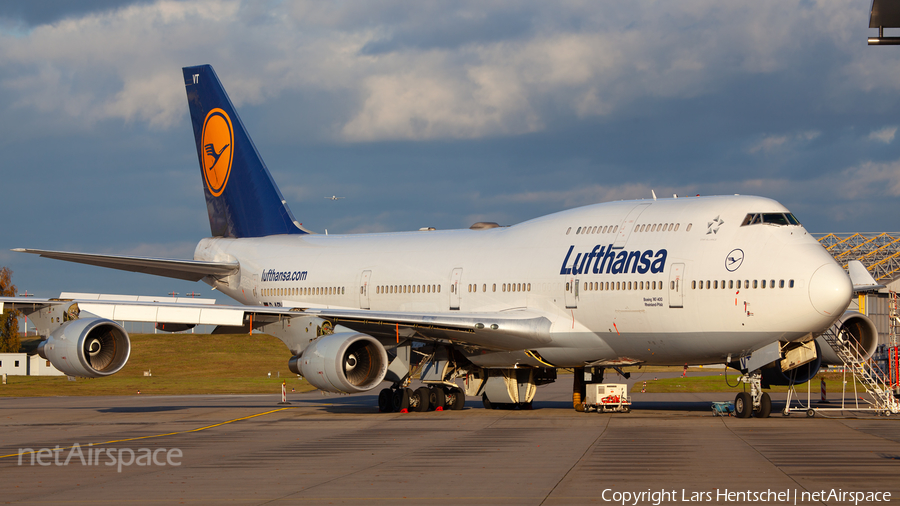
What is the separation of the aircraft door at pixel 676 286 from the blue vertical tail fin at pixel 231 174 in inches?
682

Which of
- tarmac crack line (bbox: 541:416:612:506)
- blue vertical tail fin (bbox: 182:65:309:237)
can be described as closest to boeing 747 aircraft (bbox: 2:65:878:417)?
blue vertical tail fin (bbox: 182:65:309:237)

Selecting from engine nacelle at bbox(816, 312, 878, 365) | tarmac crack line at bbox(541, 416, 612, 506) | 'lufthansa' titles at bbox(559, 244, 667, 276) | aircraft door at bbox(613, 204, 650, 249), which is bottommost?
tarmac crack line at bbox(541, 416, 612, 506)

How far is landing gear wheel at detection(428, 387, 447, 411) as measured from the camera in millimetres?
29016

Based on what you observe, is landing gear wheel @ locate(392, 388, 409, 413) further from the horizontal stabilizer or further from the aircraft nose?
the aircraft nose

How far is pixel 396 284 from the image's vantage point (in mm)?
30438

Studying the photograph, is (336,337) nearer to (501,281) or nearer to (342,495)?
(501,281)

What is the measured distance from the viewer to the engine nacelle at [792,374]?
24.5 metres

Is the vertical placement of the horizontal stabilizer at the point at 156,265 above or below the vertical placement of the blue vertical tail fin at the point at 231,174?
below

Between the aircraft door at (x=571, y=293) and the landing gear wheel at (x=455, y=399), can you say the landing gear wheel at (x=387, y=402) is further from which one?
the aircraft door at (x=571, y=293)

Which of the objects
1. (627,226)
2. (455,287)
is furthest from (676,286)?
(455,287)

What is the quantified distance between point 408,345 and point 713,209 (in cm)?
1012

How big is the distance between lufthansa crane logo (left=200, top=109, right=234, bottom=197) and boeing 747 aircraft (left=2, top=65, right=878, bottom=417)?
4318mm

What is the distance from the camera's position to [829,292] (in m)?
21.1
